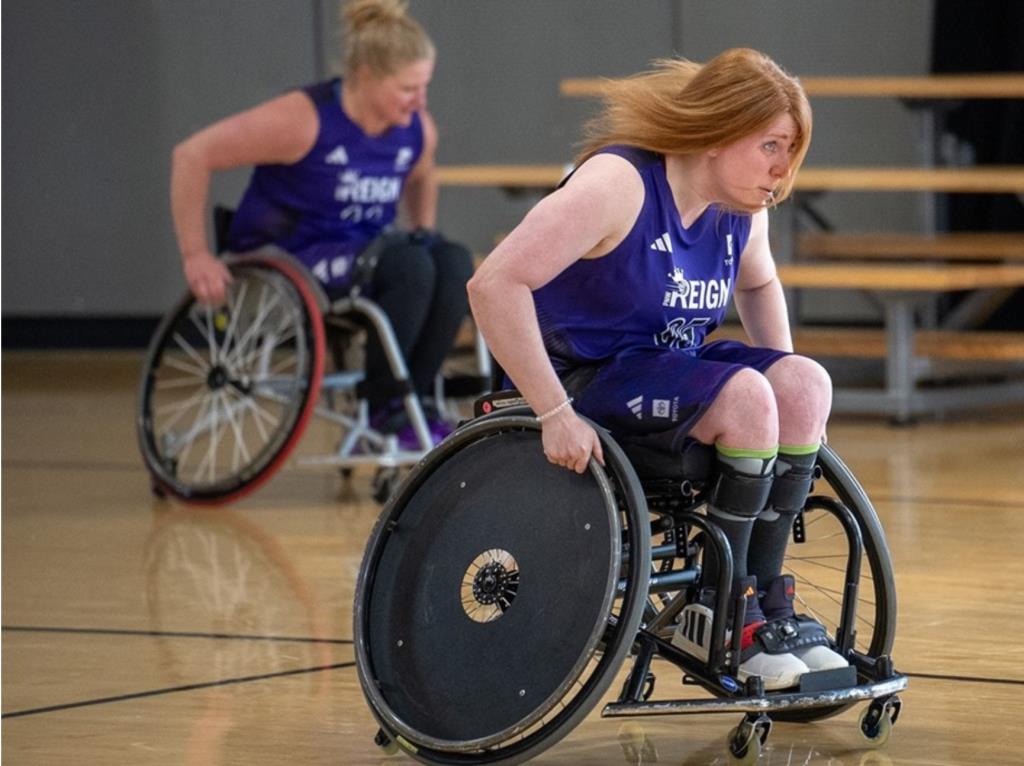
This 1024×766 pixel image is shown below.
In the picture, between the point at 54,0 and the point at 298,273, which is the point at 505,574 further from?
the point at 54,0

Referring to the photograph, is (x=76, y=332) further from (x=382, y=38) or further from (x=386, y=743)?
(x=386, y=743)

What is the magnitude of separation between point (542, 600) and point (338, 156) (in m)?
2.15

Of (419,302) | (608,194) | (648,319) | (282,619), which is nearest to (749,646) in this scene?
(648,319)

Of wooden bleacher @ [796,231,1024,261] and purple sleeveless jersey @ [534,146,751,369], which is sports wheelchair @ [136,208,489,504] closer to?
purple sleeveless jersey @ [534,146,751,369]

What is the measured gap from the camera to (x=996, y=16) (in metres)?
6.21

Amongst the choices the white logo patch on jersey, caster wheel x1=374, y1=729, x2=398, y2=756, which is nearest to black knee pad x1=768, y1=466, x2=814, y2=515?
caster wheel x1=374, y1=729, x2=398, y2=756

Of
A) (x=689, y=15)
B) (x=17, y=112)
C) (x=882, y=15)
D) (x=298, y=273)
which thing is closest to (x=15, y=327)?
(x=17, y=112)

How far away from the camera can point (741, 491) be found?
84.6 inches

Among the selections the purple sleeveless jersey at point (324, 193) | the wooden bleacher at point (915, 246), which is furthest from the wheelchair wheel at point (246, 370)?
the wooden bleacher at point (915, 246)

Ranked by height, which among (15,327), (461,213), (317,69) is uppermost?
(317,69)

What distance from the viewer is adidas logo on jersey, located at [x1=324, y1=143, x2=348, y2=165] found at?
162 inches

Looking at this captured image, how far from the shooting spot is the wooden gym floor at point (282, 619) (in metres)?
2.32

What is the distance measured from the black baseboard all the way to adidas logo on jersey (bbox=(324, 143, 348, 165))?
11.7 feet

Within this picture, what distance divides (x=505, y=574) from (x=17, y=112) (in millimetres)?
5818
